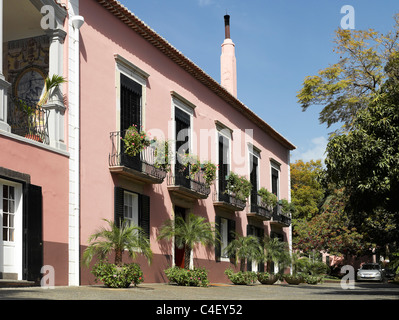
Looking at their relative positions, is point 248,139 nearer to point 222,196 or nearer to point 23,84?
point 222,196

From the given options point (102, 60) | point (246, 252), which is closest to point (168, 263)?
point (246, 252)

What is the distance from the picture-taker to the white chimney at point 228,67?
31.6 meters

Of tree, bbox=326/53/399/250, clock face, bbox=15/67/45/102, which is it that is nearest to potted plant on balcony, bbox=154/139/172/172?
clock face, bbox=15/67/45/102

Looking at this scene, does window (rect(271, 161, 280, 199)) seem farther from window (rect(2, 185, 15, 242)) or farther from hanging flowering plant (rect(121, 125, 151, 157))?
window (rect(2, 185, 15, 242))

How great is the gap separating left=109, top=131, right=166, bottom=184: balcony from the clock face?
7.53 feet

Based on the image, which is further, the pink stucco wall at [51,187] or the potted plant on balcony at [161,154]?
the potted plant on balcony at [161,154]

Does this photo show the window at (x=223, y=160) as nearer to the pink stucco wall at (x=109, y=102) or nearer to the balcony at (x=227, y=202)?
the balcony at (x=227, y=202)

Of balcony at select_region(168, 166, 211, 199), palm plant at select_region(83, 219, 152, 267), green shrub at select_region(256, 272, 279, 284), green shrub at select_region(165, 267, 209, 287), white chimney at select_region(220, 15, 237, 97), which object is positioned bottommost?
green shrub at select_region(256, 272, 279, 284)

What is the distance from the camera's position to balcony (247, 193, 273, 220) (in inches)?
1088

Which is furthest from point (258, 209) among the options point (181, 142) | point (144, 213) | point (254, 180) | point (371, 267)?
point (371, 267)

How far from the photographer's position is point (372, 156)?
16.6 m

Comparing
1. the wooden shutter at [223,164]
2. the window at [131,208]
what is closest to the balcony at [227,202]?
the wooden shutter at [223,164]

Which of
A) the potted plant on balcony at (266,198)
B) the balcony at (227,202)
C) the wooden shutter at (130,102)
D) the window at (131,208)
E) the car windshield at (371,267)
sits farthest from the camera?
the car windshield at (371,267)

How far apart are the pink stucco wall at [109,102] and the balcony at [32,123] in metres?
1.18
